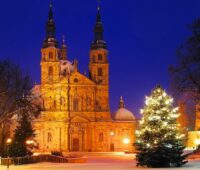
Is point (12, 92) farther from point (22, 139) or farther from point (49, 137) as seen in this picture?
point (49, 137)

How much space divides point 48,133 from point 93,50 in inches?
668

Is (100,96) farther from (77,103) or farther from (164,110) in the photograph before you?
(164,110)

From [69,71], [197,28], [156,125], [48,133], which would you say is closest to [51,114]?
[48,133]

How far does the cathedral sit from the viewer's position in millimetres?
98312

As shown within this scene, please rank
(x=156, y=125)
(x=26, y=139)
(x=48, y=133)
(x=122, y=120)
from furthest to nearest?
(x=122, y=120)
(x=48, y=133)
(x=26, y=139)
(x=156, y=125)

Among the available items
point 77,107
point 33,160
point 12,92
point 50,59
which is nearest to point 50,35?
point 50,59

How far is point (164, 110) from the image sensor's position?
4003cm

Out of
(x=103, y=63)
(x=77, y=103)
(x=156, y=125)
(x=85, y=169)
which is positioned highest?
(x=103, y=63)

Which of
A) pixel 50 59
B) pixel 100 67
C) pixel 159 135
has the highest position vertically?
pixel 50 59

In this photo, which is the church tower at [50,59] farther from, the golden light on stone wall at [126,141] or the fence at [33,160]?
the fence at [33,160]

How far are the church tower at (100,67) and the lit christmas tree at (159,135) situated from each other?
60.5 metres

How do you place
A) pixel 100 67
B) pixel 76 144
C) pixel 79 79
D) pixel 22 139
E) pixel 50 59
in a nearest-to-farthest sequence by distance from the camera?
1. pixel 22 139
2. pixel 76 144
3. pixel 79 79
4. pixel 50 59
5. pixel 100 67

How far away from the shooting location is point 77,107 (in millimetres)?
100312

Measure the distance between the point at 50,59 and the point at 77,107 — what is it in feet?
32.6
